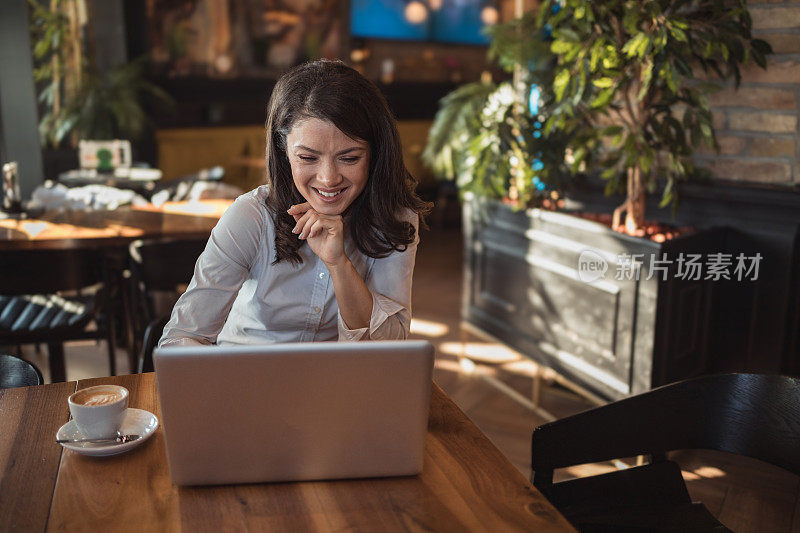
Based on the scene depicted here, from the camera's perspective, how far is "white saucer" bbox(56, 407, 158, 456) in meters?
1.09

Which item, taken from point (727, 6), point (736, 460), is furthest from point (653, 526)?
point (727, 6)

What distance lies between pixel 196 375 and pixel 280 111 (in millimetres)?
686

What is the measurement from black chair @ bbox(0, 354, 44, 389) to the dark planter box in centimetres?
181

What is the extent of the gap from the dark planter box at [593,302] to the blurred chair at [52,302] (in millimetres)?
1554

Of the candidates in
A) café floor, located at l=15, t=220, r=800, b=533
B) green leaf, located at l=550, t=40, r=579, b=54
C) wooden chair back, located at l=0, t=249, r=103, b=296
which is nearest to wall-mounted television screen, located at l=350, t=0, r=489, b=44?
café floor, located at l=15, t=220, r=800, b=533

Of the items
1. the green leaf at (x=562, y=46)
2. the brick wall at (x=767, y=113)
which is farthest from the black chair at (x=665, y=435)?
the brick wall at (x=767, y=113)

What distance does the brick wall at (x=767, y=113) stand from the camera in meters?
2.52

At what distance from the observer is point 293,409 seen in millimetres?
955

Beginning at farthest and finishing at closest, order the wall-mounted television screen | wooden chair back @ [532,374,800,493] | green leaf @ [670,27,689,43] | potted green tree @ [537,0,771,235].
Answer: the wall-mounted television screen, potted green tree @ [537,0,771,235], green leaf @ [670,27,689,43], wooden chair back @ [532,374,800,493]

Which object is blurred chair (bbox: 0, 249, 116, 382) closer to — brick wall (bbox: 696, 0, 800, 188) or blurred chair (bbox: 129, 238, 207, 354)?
blurred chair (bbox: 129, 238, 207, 354)

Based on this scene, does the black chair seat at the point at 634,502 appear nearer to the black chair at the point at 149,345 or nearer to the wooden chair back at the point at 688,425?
the wooden chair back at the point at 688,425

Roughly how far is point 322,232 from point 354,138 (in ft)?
0.64

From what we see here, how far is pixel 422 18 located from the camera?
7426 mm

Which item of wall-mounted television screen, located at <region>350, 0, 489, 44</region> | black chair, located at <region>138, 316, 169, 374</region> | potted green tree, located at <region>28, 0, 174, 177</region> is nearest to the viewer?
black chair, located at <region>138, 316, 169, 374</region>
